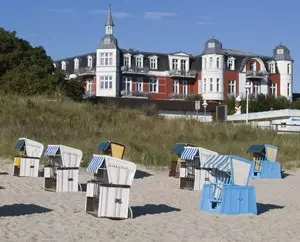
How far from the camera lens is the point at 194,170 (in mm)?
18625

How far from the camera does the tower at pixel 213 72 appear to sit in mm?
79438

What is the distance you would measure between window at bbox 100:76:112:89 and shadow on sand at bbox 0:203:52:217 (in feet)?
211

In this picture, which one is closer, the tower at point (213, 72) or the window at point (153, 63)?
the tower at point (213, 72)

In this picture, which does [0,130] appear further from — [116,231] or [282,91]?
[282,91]

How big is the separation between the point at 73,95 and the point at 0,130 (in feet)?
72.9

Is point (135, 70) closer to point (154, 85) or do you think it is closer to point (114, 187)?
point (154, 85)

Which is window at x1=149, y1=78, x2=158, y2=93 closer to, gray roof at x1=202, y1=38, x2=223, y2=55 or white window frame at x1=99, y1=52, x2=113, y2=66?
white window frame at x1=99, y1=52, x2=113, y2=66

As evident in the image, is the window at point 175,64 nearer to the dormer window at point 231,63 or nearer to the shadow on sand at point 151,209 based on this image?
the dormer window at point 231,63

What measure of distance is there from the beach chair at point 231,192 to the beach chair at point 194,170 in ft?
13.7

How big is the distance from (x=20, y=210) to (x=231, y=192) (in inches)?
176

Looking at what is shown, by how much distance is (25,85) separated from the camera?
44.7m

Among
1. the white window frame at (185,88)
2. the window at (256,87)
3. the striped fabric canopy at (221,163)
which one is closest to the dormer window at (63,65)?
the white window frame at (185,88)

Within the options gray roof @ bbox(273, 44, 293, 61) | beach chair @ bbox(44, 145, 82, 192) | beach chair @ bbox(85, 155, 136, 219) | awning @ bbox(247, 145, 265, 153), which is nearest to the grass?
awning @ bbox(247, 145, 265, 153)

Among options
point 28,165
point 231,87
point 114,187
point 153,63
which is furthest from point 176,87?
point 114,187
